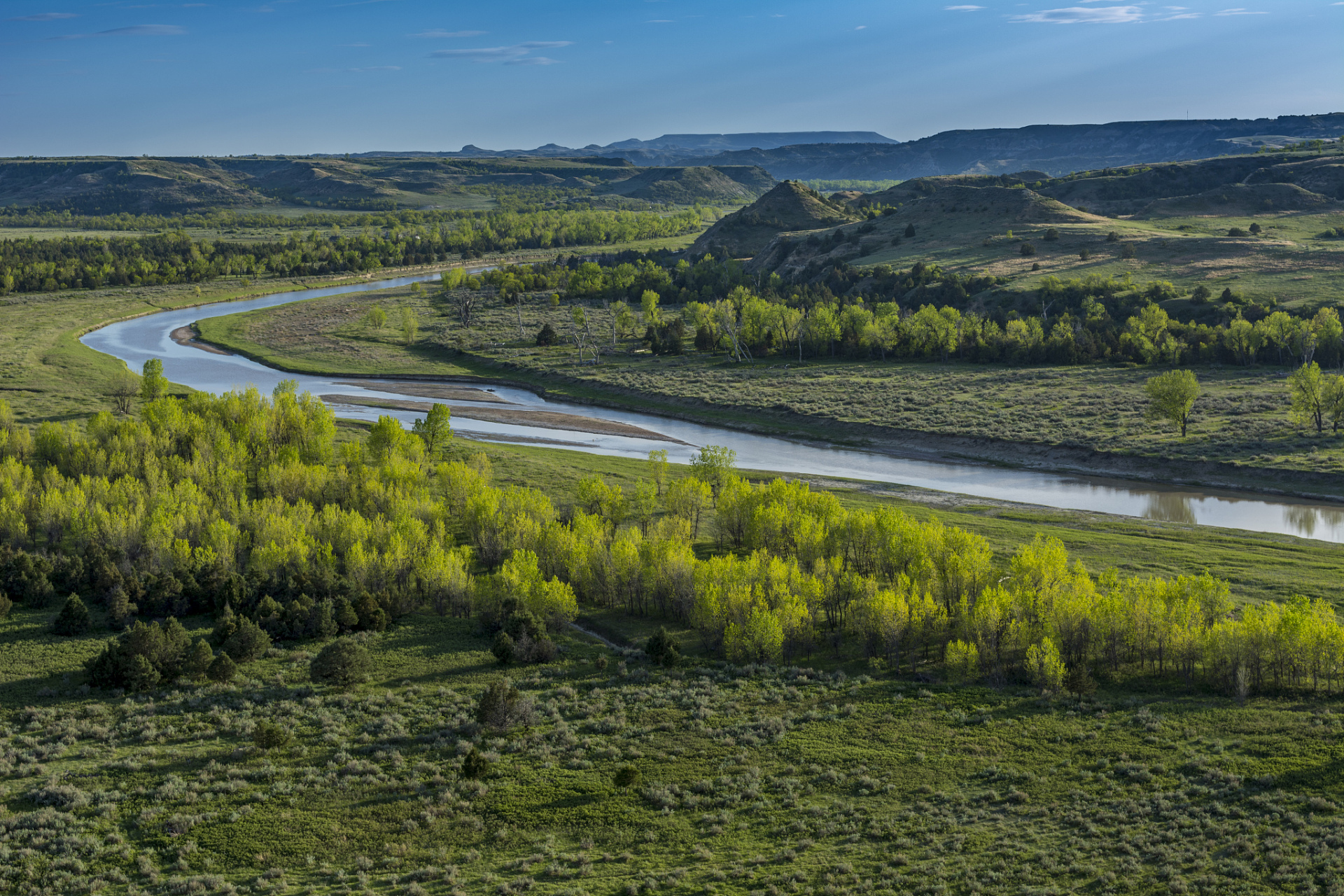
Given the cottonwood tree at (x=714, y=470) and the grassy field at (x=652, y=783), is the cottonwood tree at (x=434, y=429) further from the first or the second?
the grassy field at (x=652, y=783)

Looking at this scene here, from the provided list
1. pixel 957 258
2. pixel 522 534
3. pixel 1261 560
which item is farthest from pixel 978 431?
pixel 957 258

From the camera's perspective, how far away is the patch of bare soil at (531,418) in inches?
3725

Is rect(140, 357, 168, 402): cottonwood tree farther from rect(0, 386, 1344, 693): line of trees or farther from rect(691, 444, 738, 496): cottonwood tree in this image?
rect(691, 444, 738, 496): cottonwood tree

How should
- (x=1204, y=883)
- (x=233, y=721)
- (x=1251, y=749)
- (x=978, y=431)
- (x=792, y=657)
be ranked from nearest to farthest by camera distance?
1. (x=1204, y=883)
2. (x=1251, y=749)
3. (x=233, y=721)
4. (x=792, y=657)
5. (x=978, y=431)

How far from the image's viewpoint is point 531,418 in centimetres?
9900

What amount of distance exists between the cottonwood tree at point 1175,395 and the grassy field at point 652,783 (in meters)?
47.1

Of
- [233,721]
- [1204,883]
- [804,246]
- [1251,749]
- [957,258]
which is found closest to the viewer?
[1204,883]

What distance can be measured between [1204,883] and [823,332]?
9868cm

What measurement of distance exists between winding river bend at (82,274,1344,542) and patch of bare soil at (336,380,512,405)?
0.28 meters

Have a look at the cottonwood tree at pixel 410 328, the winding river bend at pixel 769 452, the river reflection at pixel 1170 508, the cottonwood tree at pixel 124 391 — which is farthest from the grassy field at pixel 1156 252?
the cottonwood tree at pixel 124 391

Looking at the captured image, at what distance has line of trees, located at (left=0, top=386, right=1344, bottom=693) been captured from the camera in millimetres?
40719

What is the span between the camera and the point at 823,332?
122 meters

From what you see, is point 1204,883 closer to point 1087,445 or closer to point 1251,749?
point 1251,749

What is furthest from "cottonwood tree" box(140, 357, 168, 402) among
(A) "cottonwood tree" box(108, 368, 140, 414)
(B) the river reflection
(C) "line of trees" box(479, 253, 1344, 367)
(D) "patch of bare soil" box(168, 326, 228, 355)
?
(B) the river reflection
